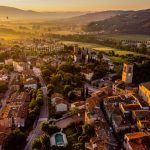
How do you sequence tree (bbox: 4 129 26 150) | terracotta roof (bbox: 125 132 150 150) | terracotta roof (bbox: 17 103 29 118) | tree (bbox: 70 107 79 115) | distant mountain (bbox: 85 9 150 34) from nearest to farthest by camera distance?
terracotta roof (bbox: 125 132 150 150)
tree (bbox: 4 129 26 150)
terracotta roof (bbox: 17 103 29 118)
tree (bbox: 70 107 79 115)
distant mountain (bbox: 85 9 150 34)

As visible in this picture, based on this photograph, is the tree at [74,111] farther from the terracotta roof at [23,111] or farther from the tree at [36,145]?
the tree at [36,145]

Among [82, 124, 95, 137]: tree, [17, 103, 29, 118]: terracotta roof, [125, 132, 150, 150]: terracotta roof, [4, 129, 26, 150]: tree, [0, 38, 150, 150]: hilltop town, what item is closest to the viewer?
[125, 132, 150, 150]: terracotta roof

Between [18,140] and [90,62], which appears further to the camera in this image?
[90,62]

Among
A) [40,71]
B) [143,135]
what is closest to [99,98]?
[143,135]

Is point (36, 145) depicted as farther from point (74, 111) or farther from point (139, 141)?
point (139, 141)

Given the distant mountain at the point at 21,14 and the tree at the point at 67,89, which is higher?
the tree at the point at 67,89

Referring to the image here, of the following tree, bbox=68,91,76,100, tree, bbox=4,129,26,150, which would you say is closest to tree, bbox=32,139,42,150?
tree, bbox=4,129,26,150

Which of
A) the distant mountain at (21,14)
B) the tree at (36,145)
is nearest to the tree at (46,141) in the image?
the tree at (36,145)

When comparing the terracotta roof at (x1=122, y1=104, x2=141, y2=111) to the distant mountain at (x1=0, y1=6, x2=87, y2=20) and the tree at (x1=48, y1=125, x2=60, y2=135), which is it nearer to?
the tree at (x1=48, y1=125, x2=60, y2=135)

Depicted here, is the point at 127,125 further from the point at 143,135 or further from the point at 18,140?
the point at 18,140
